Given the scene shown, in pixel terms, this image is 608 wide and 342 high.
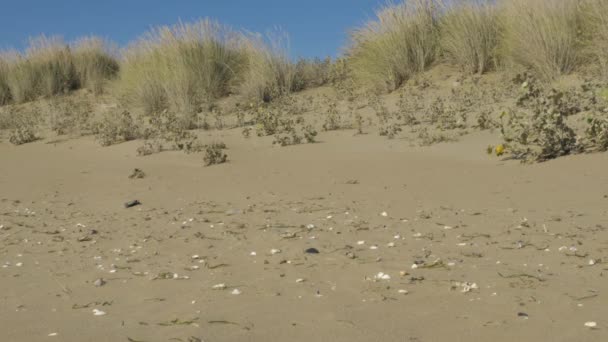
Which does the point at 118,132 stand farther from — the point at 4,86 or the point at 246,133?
the point at 4,86

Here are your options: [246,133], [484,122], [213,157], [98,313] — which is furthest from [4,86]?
[98,313]

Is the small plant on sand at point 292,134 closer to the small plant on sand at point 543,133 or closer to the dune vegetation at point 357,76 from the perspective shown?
the dune vegetation at point 357,76

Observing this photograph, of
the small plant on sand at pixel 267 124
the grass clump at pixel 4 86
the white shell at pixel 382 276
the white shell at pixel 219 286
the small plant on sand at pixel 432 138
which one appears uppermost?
the grass clump at pixel 4 86

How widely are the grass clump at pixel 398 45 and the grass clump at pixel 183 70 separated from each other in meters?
2.47

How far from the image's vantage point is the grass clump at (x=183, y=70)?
13.3m

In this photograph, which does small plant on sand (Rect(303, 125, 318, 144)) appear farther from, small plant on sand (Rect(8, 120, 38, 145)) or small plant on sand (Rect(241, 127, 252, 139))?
small plant on sand (Rect(8, 120, 38, 145))

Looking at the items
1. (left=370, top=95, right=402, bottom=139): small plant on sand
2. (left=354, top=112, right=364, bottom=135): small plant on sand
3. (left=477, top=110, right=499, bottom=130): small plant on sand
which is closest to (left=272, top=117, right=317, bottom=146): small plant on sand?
(left=354, top=112, right=364, bottom=135): small plant on sand

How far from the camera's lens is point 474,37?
1284cm

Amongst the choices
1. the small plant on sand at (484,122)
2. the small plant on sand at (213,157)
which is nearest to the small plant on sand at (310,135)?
the small plant on sand at (213,157)

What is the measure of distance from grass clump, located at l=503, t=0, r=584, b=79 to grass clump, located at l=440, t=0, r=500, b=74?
1.16ft

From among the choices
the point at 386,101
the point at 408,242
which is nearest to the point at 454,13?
the point at 386,101

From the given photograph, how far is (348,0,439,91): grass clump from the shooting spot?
13.2m

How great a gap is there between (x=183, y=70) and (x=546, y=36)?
20.4ft

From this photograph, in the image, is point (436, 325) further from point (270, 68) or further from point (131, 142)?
point (270, 68)
